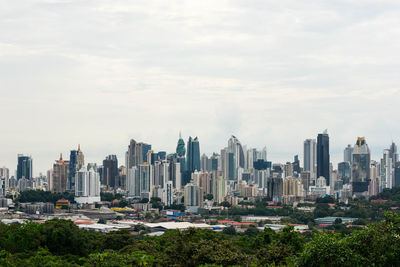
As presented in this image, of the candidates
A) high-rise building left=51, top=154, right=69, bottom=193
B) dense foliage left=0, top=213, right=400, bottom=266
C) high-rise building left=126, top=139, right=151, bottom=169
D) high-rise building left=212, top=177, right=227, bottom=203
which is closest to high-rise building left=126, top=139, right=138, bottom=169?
high-rise building left=126, top=139, right=151, bottom=169

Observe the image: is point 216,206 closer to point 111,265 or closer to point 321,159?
point 321,159

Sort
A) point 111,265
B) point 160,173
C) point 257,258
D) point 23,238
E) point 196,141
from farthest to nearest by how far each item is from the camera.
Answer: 1. point 196,141
2. point 160,173
3. point 23,238
4. point 257,258
5. point 111,265

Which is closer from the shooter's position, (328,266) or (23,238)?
(328,266)

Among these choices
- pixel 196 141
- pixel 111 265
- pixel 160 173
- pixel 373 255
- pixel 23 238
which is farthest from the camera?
pixel 196 141

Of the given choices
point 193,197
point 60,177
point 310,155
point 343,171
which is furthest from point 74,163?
point 343,171

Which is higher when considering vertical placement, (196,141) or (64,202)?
(196,141)

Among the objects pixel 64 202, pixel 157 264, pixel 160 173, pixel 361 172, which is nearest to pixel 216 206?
pixel 64 202

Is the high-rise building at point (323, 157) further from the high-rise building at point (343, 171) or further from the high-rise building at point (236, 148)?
the high-rise building at point (236, 148)

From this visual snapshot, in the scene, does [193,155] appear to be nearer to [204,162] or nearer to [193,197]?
[204,162]
